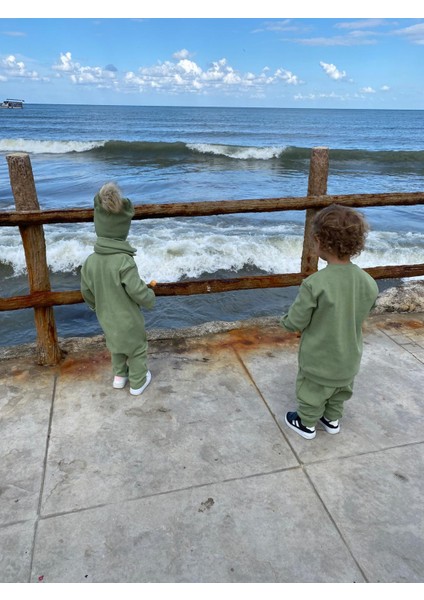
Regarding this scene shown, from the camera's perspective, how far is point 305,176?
18.2m

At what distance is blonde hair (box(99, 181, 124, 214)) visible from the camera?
2.25 m

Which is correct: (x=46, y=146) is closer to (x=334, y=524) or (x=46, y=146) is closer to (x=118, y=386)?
(x=118, y=386)

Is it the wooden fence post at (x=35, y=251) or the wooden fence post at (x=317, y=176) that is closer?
the wooden fence post at (x=35, y=251)

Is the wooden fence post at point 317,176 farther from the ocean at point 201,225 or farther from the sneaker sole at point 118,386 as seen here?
the ocean at point 201,225

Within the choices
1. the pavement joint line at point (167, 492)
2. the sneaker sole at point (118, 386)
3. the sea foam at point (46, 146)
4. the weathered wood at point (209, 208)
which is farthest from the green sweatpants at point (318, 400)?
the sea foam at point (46, 146)

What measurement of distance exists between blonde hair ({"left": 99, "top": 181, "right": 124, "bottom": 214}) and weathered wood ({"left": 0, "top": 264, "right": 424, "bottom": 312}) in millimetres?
908

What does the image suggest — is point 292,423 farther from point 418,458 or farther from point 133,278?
point 133,278

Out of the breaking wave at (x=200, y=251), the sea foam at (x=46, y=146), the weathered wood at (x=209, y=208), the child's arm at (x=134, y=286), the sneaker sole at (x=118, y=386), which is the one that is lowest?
the breaking wave at (x=200, y=251)

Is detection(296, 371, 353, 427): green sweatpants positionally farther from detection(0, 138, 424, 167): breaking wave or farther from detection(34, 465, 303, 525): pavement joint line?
detection(0, 138, 424, 167): breaking wave

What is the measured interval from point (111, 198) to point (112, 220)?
0.15 meters

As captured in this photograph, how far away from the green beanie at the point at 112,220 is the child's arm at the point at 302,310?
41.0 inches

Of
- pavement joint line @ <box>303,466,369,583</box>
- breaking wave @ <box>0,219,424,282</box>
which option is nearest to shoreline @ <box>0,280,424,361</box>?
pavement joint line @ <box>303,466,369,583</box>

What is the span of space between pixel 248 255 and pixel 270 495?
6.14 metres

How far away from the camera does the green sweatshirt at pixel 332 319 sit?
2.02 meters
